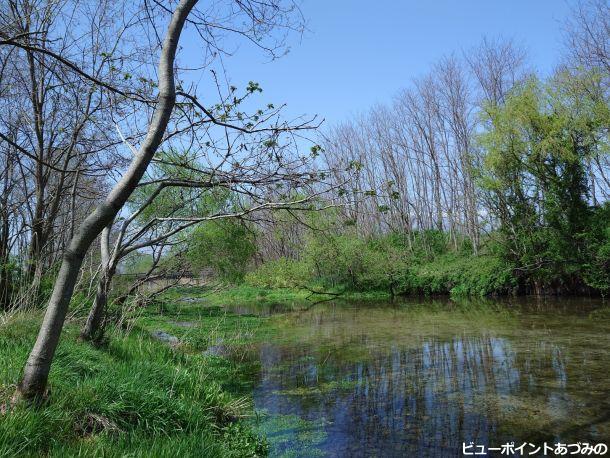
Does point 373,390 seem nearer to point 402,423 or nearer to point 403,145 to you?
point 402,423

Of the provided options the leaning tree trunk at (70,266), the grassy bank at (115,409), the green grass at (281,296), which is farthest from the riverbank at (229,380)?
the green grass at (281,296)

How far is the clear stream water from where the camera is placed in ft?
16.4

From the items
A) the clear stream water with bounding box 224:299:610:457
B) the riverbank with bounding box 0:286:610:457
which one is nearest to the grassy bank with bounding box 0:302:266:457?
the riverbank with bounding box 0:286:610:457

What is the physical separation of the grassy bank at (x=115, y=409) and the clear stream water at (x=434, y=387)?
0.68 meters

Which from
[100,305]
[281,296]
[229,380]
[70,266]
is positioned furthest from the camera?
[281,296]

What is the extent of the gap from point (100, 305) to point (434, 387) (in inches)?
201

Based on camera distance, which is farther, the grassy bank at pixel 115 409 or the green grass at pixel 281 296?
the green grass at pixel 281 296

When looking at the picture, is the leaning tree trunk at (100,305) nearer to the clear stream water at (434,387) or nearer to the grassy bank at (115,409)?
the grassy bank at (115,409)

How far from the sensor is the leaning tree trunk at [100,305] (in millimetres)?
6641

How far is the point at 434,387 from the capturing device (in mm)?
6875

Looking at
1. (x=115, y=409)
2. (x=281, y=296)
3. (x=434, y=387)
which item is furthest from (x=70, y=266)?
(x=281, y=296)

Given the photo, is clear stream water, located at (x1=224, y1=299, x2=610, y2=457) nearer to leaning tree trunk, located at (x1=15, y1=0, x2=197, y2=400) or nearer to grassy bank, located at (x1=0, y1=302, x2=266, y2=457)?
grassy bank, located at (x1=0, y1=302, x2=266, y2=457)

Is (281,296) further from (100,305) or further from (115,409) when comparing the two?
(115,409)

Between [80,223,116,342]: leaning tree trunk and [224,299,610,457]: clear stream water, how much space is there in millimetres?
2576
